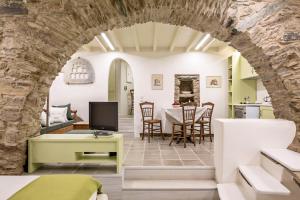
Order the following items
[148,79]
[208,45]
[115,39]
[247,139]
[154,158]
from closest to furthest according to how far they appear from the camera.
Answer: [247,139] → [154,158] → [115,39] → [208,45] → [148,79]

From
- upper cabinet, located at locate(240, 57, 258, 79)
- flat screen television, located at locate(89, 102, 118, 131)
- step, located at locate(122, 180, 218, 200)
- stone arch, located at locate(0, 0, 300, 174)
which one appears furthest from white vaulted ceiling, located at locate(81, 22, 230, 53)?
step, located at locate(122, 180, 218, 200)

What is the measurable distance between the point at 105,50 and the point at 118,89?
2863mm

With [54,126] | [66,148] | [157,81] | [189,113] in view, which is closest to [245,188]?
[66,148]

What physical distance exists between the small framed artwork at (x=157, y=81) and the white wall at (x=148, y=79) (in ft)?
0.32

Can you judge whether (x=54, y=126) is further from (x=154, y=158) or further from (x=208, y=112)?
(x=208, y=112)

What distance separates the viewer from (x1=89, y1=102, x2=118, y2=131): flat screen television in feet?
11.2

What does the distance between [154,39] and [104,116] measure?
3.48 m

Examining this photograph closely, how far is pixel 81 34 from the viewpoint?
333cm

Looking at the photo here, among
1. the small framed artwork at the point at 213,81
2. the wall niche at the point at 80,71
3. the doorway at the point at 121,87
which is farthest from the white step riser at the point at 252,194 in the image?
the doorway at the point at 121,87

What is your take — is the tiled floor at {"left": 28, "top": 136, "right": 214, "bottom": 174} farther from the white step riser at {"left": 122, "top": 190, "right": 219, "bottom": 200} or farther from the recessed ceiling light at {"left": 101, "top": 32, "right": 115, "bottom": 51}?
the recessed ceiling light at {"left": 101, "top": 32, "right": 115, "bottom": 51}

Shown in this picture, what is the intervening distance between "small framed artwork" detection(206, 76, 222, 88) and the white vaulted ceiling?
2.76 feet

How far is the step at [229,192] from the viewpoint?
9.18ft

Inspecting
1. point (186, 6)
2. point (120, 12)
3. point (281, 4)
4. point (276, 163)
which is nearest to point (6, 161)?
point (120, 12)

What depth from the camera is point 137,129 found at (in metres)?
7.46
